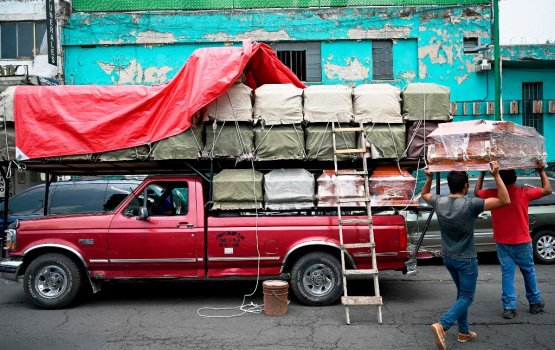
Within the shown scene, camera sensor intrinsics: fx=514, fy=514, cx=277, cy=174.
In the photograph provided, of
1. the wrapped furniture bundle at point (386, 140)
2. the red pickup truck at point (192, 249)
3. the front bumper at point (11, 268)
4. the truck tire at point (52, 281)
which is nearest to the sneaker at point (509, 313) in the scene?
the red pickup truck at point (192, 249)

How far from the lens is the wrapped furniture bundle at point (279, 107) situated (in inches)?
279

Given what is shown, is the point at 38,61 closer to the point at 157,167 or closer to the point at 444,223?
the point at 157,167

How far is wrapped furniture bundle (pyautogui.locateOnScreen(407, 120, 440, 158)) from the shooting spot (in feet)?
23.1

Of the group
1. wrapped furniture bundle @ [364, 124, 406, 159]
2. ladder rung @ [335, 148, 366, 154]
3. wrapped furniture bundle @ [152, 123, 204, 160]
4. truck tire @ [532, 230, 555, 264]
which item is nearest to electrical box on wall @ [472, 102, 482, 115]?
truck tire @ [532, 230, 555, 264]

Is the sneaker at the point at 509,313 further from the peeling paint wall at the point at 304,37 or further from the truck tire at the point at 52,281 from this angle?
the peeling paint wall at the point at 304,37

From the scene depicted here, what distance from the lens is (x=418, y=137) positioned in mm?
7074

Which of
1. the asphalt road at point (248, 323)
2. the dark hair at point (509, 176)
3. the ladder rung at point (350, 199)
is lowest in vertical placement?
the asphalt road at point (248, 323)

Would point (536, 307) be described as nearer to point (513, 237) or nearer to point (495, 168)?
point (513, 237)

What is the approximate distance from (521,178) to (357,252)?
5.60 m

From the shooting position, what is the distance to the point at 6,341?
19.0ft

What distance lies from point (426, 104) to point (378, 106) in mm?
649

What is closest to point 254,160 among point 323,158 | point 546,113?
point 323,158

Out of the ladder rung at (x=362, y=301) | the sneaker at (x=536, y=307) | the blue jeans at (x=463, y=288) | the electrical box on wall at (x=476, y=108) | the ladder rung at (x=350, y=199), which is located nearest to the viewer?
the blue jeans at (x=463, y=288)

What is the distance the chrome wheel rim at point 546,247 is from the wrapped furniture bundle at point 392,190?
4.63m
